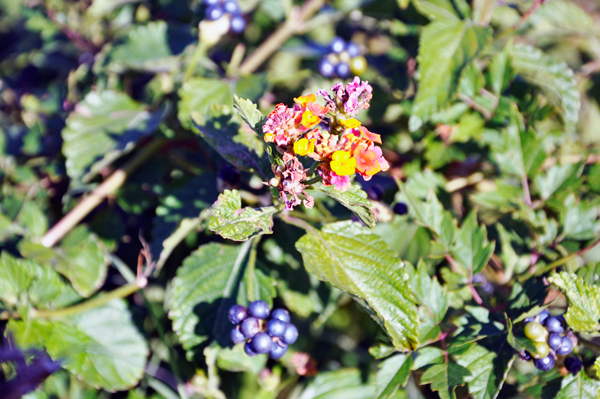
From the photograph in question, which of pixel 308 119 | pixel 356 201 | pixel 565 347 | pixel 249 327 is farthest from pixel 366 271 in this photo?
pixel 565 347

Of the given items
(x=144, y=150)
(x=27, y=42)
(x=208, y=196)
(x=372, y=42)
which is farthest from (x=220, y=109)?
(x=27, y=42)

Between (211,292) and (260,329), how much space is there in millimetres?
216

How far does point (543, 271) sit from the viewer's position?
131 centimetres

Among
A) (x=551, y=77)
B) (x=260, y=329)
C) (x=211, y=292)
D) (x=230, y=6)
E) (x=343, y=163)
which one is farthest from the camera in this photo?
(x=230, y=6)

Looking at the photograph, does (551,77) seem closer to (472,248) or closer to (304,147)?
(472,248)

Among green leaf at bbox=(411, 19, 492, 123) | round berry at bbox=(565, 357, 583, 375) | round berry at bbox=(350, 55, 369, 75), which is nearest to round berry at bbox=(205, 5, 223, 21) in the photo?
round berry at bbox=(350, 55, 369, 75)

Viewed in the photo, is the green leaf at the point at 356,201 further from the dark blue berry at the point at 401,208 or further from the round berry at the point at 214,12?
the round berry at the point at 214,12

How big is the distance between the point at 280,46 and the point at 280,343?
1.37m

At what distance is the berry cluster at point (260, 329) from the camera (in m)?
1.16

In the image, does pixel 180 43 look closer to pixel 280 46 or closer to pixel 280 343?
pixel 280 46

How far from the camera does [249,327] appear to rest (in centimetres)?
116

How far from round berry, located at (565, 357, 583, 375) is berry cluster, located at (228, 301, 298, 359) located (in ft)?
2.45

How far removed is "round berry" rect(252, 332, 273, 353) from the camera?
115 centimetres

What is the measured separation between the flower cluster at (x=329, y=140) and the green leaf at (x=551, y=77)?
980 millimetres
